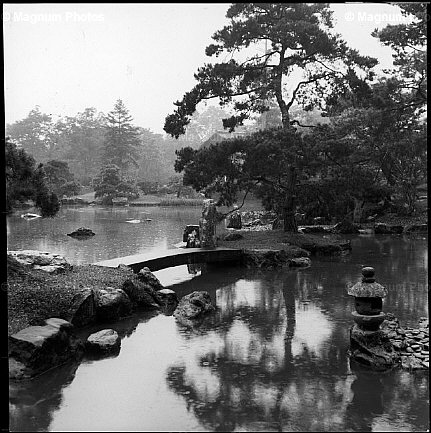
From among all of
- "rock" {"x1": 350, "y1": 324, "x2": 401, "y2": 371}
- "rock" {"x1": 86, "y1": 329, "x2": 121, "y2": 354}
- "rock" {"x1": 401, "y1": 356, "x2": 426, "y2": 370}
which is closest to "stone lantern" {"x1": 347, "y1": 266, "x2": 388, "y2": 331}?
"rock" {"x1": 350, "y1": 324, "x2": 401, "y2": 371}

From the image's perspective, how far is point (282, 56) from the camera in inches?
575

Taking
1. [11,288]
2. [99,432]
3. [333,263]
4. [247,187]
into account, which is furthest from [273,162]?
[99,432]

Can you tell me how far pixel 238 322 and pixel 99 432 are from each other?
357 cm

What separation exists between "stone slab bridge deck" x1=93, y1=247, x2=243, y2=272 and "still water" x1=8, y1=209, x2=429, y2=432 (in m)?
2.00

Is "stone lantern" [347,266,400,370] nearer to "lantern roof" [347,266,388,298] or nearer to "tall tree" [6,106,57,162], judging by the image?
"lantern roof" [347,266,388,298]

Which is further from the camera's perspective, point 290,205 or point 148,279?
point 290,205

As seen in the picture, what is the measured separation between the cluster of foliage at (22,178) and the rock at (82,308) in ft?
4.60

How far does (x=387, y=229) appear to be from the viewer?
1903cm

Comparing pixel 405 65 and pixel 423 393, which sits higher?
pixel 405 65

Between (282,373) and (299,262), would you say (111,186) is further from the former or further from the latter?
(282,373)

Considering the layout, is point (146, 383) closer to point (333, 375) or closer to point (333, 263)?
point (333, 375)

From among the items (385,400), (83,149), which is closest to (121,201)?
(83,149)

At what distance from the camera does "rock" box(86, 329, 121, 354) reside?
609 cm

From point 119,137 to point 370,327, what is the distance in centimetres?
3499
